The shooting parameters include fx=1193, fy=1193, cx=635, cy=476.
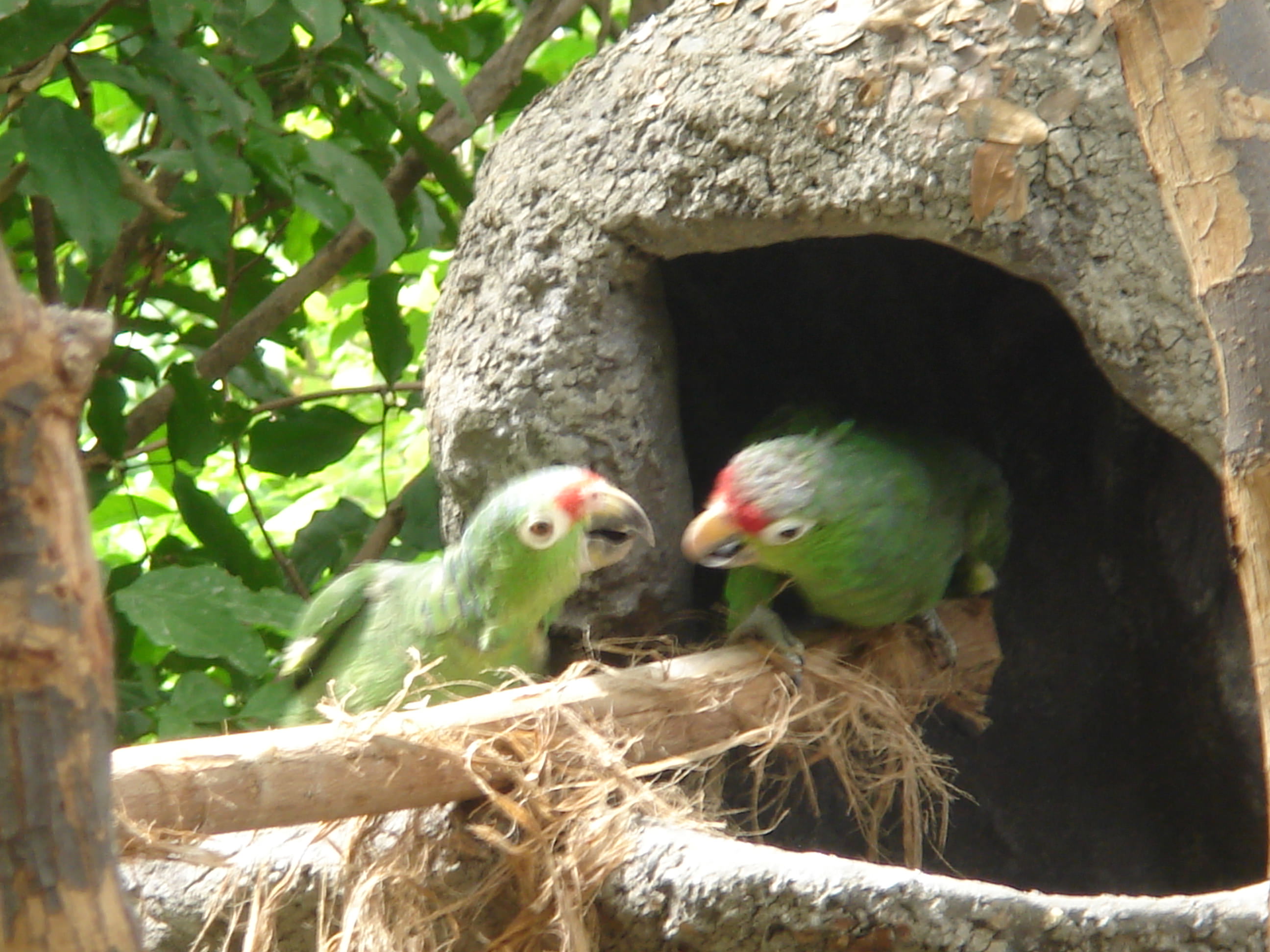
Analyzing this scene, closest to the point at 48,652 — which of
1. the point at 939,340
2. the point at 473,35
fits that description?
the point at 939,340

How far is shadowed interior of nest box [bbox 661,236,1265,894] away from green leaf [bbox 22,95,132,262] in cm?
101

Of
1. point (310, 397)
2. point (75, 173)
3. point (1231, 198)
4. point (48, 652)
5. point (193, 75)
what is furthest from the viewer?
point (310, 397)

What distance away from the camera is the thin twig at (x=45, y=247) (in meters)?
2.42

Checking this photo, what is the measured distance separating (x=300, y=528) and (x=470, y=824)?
1363 mm

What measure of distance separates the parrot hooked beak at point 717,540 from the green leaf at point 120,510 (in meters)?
1.40

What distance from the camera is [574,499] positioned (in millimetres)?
1682

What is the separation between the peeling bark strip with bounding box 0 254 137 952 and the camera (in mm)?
692

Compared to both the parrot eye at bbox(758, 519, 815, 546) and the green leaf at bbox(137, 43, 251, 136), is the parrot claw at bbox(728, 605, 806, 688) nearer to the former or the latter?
the parrot eye at bbox(758, 519, 815, 546)

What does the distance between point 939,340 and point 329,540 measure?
141cm

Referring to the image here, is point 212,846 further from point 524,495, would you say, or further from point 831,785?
point 831,785

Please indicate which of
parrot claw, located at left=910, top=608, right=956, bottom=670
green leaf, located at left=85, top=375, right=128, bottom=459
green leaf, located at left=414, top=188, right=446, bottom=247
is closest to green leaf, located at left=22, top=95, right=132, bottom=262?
green leaf, located at left=85, top=375, right=128, bottom=459

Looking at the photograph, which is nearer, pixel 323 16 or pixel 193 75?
pixel 323 16

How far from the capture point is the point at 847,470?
1.80 m

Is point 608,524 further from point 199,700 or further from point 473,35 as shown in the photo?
point 473,35
